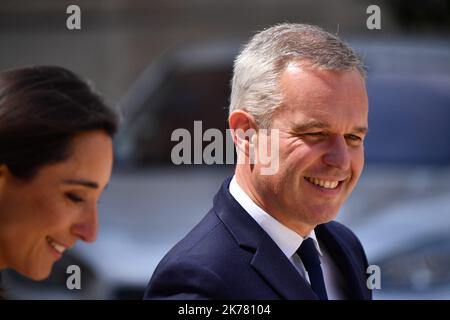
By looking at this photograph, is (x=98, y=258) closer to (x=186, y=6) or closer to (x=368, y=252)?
(x=368, y=252)

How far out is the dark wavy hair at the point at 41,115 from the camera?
1812 mm

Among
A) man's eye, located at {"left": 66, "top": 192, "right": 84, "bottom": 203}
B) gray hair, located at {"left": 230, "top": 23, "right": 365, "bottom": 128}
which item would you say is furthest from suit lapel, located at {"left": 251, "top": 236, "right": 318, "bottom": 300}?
man's eye, located at {"left": 66, "top": 192, "right": 84, "bottom": 203}

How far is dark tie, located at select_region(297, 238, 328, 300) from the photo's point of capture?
197 cm

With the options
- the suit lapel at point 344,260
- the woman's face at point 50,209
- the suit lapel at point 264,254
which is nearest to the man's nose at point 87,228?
the woman's face at point 50,209

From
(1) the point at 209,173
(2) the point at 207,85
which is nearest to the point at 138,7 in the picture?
(2) the point at 207,85

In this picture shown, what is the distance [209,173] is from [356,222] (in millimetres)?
834

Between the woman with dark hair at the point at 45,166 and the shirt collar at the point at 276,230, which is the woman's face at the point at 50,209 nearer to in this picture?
the woman with dark hair at the point at 45,166

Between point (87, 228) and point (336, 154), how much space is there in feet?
1.74

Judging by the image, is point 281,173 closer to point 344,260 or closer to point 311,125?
point 311,125

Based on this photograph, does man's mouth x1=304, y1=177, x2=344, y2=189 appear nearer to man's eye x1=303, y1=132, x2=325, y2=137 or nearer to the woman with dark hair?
man's eye x1=303, y1=132, x2=325, y2=137

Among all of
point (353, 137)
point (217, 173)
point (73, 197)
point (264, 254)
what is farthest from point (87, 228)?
point (217, 173)

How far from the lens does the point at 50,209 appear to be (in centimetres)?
184
